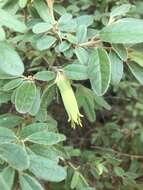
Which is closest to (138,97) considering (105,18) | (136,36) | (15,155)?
(105,18)

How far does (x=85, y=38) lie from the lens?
1.06 meters

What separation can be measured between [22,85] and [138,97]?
1.19 metres

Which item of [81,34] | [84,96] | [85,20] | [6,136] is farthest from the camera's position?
[84,96]

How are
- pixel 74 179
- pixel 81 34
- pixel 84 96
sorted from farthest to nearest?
pixel 74 179 → pixel 84 96 → pixel 81 34

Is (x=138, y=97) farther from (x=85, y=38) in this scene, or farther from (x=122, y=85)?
(x=85, y=38)

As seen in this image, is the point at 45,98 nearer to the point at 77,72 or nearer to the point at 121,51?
the point at 77,72

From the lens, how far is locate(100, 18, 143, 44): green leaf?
0.98m

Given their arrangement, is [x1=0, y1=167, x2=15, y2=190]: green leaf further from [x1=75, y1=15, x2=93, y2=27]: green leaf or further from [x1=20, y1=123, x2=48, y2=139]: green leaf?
[x1=75, y1=15, x2=93, y2=27]: green leaf

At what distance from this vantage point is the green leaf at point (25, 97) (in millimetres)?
1031

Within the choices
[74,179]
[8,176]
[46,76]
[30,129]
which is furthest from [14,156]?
[74,179]

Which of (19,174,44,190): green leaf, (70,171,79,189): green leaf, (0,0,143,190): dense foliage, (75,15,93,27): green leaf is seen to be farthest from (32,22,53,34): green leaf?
(70,171,79,189): green leaf

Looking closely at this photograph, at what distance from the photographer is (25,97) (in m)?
1.04

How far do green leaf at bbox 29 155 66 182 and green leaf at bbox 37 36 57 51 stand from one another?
0.26 m

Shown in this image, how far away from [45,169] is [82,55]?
275 millimetres
